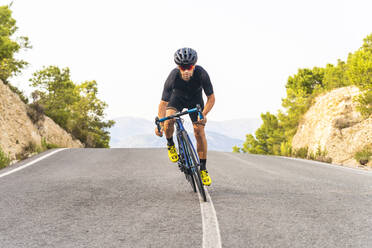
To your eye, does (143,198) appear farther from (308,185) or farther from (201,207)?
(308,185)

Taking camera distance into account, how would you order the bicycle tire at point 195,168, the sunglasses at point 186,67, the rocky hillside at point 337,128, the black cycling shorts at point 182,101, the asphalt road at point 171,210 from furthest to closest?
1. the rocky hillside at point 337,128
2. the black cycling shorts at point 182,101
3. the sunglasses at point 186,67
4. the bicycle tire at point 195,168
5. the asphalt road at point 171,210

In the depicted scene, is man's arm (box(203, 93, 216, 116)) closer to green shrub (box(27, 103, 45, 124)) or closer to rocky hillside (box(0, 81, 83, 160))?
rocky hillside (box(0, 81, 83, 160))

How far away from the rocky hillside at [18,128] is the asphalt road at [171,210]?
580 centimetres

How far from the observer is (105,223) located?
455 centimetres

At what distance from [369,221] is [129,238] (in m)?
2.81

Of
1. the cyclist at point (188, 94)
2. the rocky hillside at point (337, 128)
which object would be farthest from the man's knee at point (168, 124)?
the rocky hillside at point (337, 128)

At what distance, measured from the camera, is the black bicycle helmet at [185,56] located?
5.71 metres

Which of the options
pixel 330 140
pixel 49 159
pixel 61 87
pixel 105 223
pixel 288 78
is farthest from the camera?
pixel 288 78

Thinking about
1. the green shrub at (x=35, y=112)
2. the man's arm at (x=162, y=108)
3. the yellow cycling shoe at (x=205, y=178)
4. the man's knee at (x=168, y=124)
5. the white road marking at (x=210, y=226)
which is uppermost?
the green shrub at (x=35, y=112)

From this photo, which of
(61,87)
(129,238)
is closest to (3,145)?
(129,238)

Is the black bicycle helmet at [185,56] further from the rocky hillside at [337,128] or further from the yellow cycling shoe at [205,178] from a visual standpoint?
the rocky hillside at [337,128]

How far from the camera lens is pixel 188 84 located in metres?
6.12

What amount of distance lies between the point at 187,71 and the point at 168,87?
491mm

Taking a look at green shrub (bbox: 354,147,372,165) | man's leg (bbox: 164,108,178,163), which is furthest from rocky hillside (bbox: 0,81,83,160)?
green shrub (bbox: 354,147,372,165)
